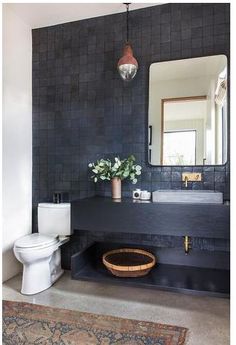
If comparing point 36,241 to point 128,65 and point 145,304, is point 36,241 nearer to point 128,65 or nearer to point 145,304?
point 145,304

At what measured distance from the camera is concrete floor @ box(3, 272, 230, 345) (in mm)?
1747

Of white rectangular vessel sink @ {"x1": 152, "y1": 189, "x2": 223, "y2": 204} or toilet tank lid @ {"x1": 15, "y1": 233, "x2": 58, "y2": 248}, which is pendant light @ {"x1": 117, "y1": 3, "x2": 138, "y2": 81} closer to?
white rectangular vessel sink @ {"x1": 152, "y1": 189, "x2": 223, "y2": 204}

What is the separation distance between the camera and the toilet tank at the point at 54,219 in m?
2.60

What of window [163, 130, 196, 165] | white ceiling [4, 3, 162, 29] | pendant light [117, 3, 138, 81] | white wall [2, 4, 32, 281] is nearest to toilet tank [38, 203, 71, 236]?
white wall [2, 4, 32, 281]

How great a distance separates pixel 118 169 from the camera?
2.38 metres

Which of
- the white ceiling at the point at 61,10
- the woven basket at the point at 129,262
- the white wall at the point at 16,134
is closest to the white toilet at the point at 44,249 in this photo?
the white wall at the point at 16,134

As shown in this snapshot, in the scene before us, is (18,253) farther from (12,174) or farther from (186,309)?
(186,309)

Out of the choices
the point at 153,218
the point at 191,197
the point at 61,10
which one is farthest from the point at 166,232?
the point at 61,10

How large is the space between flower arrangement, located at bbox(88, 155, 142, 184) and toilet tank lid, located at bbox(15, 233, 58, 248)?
2.24ft

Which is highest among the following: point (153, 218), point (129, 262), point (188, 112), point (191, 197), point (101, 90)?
point (101, 90)

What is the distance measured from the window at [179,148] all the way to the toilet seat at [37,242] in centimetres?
126

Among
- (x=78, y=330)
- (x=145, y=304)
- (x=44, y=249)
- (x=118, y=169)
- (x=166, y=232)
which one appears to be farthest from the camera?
(x=118, y=169)

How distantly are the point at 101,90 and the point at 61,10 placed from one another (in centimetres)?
87

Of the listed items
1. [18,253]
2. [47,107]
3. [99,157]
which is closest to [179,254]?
[99,157]
